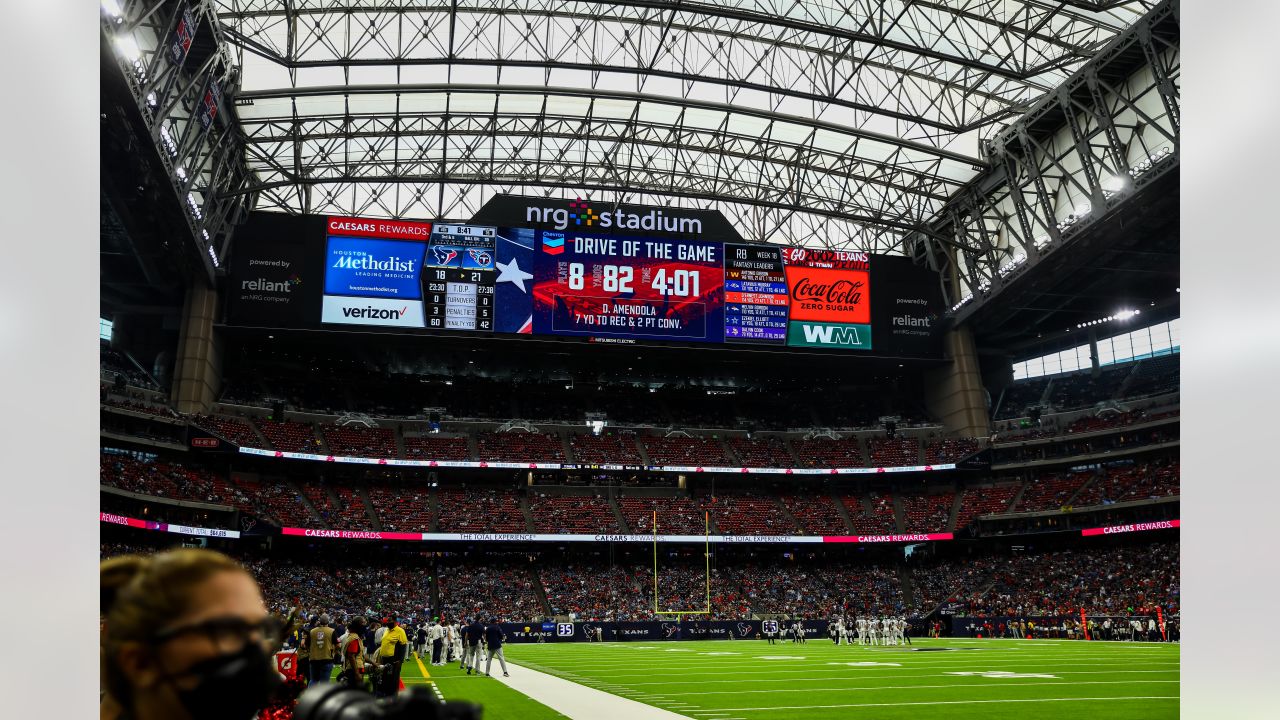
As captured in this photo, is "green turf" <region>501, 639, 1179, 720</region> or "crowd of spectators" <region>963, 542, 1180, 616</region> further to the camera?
"crowd of spectators" <region>963, 542, 1180, 616</region>

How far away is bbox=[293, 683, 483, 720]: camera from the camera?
63.9 inches

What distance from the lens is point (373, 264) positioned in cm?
4900

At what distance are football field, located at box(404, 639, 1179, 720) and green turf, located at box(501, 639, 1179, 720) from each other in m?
0.02

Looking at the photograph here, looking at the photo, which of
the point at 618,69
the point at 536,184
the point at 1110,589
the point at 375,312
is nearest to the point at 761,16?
the point at 618,69

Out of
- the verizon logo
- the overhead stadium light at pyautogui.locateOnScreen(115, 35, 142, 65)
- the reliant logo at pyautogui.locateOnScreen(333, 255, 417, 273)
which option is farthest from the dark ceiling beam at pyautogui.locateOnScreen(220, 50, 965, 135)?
the verizon logo

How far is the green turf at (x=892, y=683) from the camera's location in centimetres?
1481

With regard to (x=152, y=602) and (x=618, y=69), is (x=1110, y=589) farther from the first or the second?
(x=152, y=602)

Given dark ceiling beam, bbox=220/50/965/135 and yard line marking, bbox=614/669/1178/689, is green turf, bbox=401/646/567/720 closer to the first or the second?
yard line marking, bbox=614/669/1178/689

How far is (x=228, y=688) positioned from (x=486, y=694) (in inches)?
728

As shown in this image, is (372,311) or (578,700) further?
(372,311)

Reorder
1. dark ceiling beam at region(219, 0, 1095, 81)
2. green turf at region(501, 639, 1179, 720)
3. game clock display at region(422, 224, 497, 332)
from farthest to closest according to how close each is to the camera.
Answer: game clock display at region(422, 224, 497, 332)
dark ceiling beam at region(219, 0, 1095, 81)
green turf at region(501, 639, 1179, 720)
